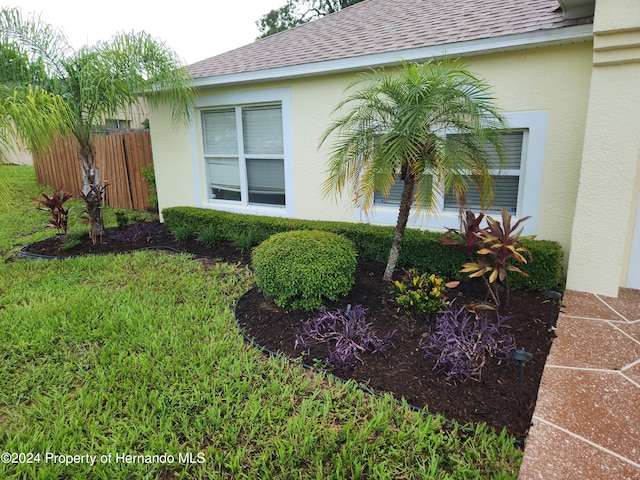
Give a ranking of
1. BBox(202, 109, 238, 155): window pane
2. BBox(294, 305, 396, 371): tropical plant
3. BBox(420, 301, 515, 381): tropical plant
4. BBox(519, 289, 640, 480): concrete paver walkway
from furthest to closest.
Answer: BBox(202, 109, 238, 155): window pane < BBox(294, 305, 396, 371): tropical plant < BBox(420, 301, 515, 381): tropical plant < BBox(519, 289, 640, 480): concrete paver walkway

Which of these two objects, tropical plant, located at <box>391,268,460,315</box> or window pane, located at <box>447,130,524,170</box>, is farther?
window pane, located at <box>447,130,524,170</box>

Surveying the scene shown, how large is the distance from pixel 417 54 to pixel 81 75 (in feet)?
17.3

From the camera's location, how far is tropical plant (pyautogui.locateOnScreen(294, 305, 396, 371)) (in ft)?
10.5

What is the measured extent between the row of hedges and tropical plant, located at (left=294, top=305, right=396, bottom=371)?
5.17ft

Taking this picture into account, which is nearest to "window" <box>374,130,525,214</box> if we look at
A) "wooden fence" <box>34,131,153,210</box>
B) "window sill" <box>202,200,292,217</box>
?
"window sill" <box>202,200,292,217</box>

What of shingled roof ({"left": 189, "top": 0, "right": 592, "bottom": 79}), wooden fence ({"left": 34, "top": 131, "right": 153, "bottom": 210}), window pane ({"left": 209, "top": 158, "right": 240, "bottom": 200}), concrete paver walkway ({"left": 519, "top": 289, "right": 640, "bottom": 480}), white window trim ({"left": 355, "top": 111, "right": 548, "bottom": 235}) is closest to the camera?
concrete paver walkway ({"left": 519, "top": 289, "right": 640, "bottom": 480})

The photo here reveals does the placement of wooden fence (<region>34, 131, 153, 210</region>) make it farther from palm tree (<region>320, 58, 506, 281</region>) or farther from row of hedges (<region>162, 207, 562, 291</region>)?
palm tree (<region>320, 58, 506, 281</region>)

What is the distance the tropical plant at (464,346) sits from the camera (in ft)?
9.66

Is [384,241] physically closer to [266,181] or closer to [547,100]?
[547,100]

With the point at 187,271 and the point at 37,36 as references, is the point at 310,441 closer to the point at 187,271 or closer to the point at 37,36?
the point at 187,271

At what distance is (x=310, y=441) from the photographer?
2330 mm

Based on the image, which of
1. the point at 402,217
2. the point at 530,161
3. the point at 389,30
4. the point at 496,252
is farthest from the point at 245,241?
the point at 530,161

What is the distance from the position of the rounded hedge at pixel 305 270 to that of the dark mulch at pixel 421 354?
0.60 ft

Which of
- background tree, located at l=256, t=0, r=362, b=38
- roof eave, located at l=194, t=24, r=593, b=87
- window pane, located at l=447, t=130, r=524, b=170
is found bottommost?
window pane, located at l=447, t=130, r=524, b=170
